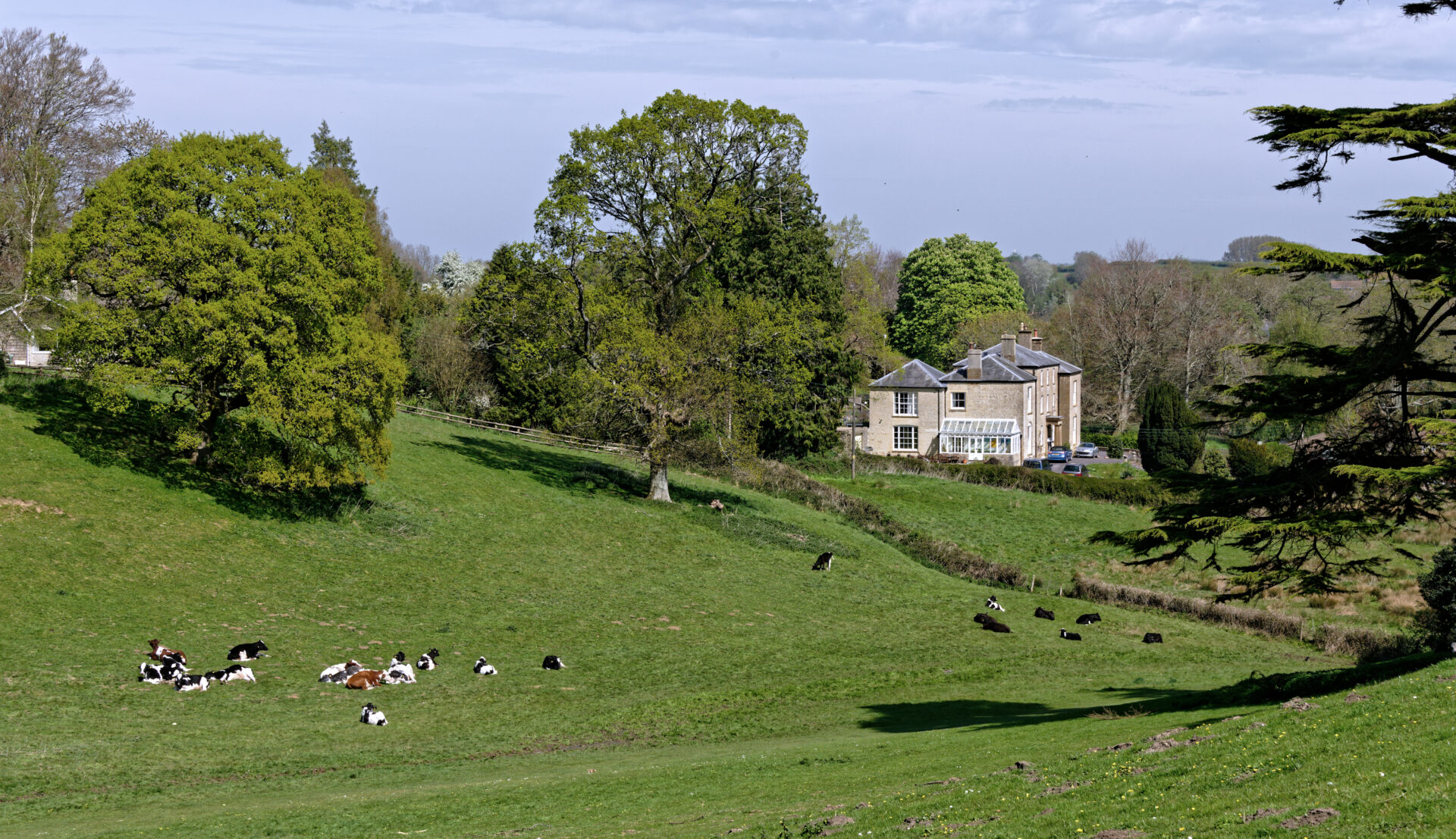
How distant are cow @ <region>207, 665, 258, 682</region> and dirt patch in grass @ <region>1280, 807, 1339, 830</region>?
2382cm

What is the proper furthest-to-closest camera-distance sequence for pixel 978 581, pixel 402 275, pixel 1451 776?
pixel 402 275 < pixel 978 581 < pixel 1451 776

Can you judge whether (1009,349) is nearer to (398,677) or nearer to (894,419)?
(894,419)

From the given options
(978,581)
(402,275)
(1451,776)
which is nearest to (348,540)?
(978,581)

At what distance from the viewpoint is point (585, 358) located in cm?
5316

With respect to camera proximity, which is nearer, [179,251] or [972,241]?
[179,251]

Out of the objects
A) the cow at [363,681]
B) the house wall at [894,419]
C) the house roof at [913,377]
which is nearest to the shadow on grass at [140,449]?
the cow at [363,681]

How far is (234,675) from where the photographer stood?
27.6 meters

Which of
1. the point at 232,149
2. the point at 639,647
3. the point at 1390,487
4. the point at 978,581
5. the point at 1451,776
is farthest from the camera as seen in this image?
the point at 978,581

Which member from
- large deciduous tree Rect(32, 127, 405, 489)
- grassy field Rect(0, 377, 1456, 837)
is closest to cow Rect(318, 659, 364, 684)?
grassy field Rect(0, 377, 1456, 837)

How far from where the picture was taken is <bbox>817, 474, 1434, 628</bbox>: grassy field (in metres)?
45.2

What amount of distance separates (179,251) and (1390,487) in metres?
36.3

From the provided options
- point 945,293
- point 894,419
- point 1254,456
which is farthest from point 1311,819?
point 945,293

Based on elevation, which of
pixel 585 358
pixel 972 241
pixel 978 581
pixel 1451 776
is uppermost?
pixel 972 241

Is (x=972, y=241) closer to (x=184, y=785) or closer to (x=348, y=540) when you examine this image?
(x=348, y=540)
